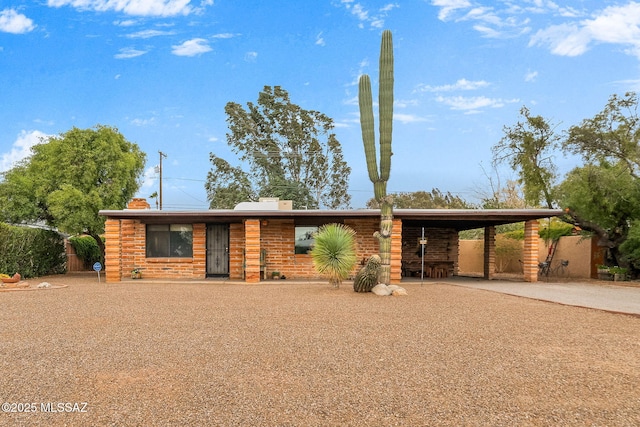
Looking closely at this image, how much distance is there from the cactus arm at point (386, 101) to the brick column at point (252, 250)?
4684mm

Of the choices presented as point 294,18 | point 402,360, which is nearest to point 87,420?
point 402,360

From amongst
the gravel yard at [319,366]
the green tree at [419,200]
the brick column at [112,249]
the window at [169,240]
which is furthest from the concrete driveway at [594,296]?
the green tree at [419,200]

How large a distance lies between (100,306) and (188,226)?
660cm

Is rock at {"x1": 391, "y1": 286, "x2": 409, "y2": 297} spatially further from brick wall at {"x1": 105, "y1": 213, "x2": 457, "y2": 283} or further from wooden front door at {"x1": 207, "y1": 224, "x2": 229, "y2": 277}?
wooden front door at {"x1": 207, "y1": 224, "x2": 229, "y2": 277}

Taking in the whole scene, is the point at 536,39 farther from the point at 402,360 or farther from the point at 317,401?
the point at 317,401

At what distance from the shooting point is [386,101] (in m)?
11.4

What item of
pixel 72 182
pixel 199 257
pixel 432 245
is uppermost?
pixel 72 182

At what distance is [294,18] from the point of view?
18984 millimetres

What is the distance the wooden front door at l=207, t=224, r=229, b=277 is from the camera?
51.9 feet

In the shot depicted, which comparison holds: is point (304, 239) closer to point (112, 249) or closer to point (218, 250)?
point (218, 250)

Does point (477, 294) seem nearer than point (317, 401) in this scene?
No

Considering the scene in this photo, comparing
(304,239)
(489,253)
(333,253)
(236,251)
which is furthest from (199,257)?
(489,253)

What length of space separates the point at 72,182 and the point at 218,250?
23.6 ft

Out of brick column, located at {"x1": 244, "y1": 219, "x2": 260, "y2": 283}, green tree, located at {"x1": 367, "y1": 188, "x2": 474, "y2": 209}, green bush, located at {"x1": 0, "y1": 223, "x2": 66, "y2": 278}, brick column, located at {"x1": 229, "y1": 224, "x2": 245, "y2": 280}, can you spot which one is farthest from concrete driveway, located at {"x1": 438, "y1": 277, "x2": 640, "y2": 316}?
green tree, located at {"x1": 367, "y1": 188, "x2": 474, "y2": 209}
